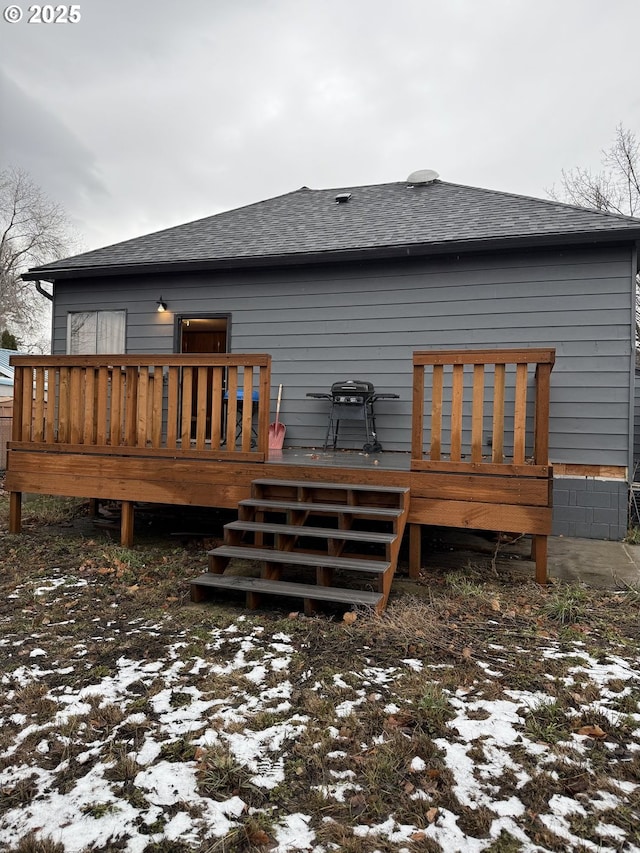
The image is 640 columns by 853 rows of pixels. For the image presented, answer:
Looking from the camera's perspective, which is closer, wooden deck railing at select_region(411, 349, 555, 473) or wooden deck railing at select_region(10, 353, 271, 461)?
wooden deck railing at select_region(411, 349, 555, 473)

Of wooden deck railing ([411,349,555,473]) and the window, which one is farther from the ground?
the window

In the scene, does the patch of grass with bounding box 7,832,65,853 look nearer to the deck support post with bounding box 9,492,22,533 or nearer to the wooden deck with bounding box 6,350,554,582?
the wooden deck with bounding box 6,350,554,582

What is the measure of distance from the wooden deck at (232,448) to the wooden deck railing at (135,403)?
11 millimetres

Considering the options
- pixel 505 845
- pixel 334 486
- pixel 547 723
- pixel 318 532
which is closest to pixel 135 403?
pixel 334 486

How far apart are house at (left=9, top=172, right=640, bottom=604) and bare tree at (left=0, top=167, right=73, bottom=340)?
18.5 m

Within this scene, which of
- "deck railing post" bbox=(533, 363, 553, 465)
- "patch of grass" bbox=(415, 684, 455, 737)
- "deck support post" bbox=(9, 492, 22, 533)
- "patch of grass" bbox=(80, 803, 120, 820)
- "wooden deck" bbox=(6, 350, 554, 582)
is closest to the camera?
"patch of grass" bbox=(80, 803, 120, 820)

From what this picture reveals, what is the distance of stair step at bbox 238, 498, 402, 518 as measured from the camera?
3.45m

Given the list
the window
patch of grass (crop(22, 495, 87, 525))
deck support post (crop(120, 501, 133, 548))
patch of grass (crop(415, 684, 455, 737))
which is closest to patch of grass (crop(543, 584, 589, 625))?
patch of grass (crop(415, 684, 455, 737))

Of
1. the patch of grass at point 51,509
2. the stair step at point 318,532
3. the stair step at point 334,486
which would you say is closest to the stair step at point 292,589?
the stair step at point 318,532

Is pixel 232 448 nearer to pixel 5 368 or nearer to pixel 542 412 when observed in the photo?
pixel 542 412

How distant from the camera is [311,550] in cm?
362

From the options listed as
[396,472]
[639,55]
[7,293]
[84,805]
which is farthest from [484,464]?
[7,293]

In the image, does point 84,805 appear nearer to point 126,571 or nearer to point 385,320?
point 126,571

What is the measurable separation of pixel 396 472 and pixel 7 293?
78.9ft
